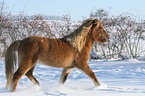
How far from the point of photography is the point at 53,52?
11.3 feet

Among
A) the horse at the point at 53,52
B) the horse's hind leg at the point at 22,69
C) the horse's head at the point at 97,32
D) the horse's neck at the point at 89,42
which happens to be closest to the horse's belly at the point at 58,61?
the horse at the point at 53,52

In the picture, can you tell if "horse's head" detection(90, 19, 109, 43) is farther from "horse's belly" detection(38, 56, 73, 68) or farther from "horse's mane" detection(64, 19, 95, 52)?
"horse's belly" detection(38, 56, 73, 68)

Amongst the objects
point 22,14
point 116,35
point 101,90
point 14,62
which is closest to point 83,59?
point 101,90

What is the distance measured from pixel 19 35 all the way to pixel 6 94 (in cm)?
653

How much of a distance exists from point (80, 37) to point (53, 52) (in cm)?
61

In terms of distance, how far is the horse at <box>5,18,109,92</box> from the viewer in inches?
131

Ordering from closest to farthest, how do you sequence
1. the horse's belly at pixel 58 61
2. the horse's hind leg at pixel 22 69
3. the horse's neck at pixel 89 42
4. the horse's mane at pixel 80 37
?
the horse's hind leg at pixel 22 69 → the horse's belly at pixel 58 61 → the horse's mane at pixel 80 37 → the horse's neck at pixel 89 42

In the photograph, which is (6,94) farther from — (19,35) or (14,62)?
(19,35)

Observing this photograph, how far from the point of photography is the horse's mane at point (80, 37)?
3615 mm

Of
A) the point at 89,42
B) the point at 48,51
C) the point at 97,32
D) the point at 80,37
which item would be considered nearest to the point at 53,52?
the point at 48,51

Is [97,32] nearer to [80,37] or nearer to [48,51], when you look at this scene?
[80,37]

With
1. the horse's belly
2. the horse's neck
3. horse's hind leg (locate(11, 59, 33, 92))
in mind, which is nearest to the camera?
horse's hind leg (locate(11, 59, 33, 92))

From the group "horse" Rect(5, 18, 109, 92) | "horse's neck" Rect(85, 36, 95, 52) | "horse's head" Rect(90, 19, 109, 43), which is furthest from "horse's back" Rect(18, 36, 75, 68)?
"horse's head" Rect(90, 19, 109, 43)

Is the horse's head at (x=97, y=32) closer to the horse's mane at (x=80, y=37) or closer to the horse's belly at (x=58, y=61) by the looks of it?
the horse's mane at (x=80, y=37)
